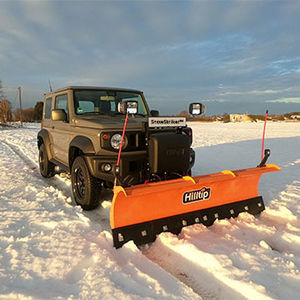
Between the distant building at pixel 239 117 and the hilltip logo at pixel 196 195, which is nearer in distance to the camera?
the hilltip logo at pixel 196 195

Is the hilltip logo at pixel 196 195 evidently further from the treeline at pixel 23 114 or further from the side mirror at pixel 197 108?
the treeline at pixel 23 114

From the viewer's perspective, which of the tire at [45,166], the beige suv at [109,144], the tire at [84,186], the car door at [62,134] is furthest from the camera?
the tire at [45,166]

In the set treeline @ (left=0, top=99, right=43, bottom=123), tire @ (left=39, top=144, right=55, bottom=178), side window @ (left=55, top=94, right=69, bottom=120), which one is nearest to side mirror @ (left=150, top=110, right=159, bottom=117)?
side window @ (left=55, top=94, right=69, bottom=120)

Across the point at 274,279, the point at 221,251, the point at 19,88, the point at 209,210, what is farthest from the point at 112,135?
the point at 19,88

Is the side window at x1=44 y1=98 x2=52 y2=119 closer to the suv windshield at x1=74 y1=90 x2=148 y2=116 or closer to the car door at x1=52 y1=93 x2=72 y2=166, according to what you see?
the car door at x1=52 y1=93 x2=72 y2=166

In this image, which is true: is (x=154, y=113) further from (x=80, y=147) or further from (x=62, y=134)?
(x=80, y=147)

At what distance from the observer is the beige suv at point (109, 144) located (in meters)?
3.26

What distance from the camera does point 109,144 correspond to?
3.46 m

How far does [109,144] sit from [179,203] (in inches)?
47.1

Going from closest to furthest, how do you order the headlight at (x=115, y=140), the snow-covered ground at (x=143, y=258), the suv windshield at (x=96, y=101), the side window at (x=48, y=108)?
the snow-covered ground at (x=143, y=258) → the headlight at (x=115, y=140) → the suv windshield at (x=96, y=101) → the side window at (x=48, y=108)

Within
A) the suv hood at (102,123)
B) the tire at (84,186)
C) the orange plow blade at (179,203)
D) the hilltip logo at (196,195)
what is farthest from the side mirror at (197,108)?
the tire at (84,186)

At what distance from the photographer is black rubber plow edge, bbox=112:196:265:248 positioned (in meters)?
2.90

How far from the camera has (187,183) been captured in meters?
2.96

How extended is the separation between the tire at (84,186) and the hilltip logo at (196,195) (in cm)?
132
